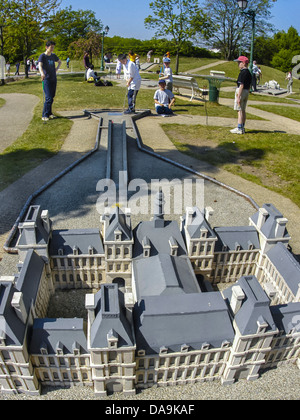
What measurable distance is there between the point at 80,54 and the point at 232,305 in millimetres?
70053

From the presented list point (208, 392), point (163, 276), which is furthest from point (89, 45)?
point (208, 392)

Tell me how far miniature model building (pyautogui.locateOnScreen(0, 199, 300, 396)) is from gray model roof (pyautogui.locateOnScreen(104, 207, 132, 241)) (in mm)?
42

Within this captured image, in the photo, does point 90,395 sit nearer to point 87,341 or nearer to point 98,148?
point 87,341

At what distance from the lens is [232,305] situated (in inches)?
473

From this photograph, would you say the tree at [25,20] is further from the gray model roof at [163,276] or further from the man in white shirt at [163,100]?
the gray model roof at [163,276]

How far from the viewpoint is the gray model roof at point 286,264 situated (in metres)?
13.7

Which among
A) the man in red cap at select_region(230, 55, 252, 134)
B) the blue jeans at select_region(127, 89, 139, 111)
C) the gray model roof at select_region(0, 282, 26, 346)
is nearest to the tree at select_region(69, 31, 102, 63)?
the blue jeans at select_region(127, 89, 139, 111)

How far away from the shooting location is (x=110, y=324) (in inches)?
415

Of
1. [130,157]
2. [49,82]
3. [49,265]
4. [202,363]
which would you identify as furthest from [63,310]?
[49,82]

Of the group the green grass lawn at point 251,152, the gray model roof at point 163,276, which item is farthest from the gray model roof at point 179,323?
the green grass lawn at point 251,152

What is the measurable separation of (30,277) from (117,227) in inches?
150

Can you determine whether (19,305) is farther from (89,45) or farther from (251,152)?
(89,45)

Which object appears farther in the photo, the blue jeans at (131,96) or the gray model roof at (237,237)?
the blue jeans at (131,96)

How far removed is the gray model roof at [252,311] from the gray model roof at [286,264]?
8.56ft
